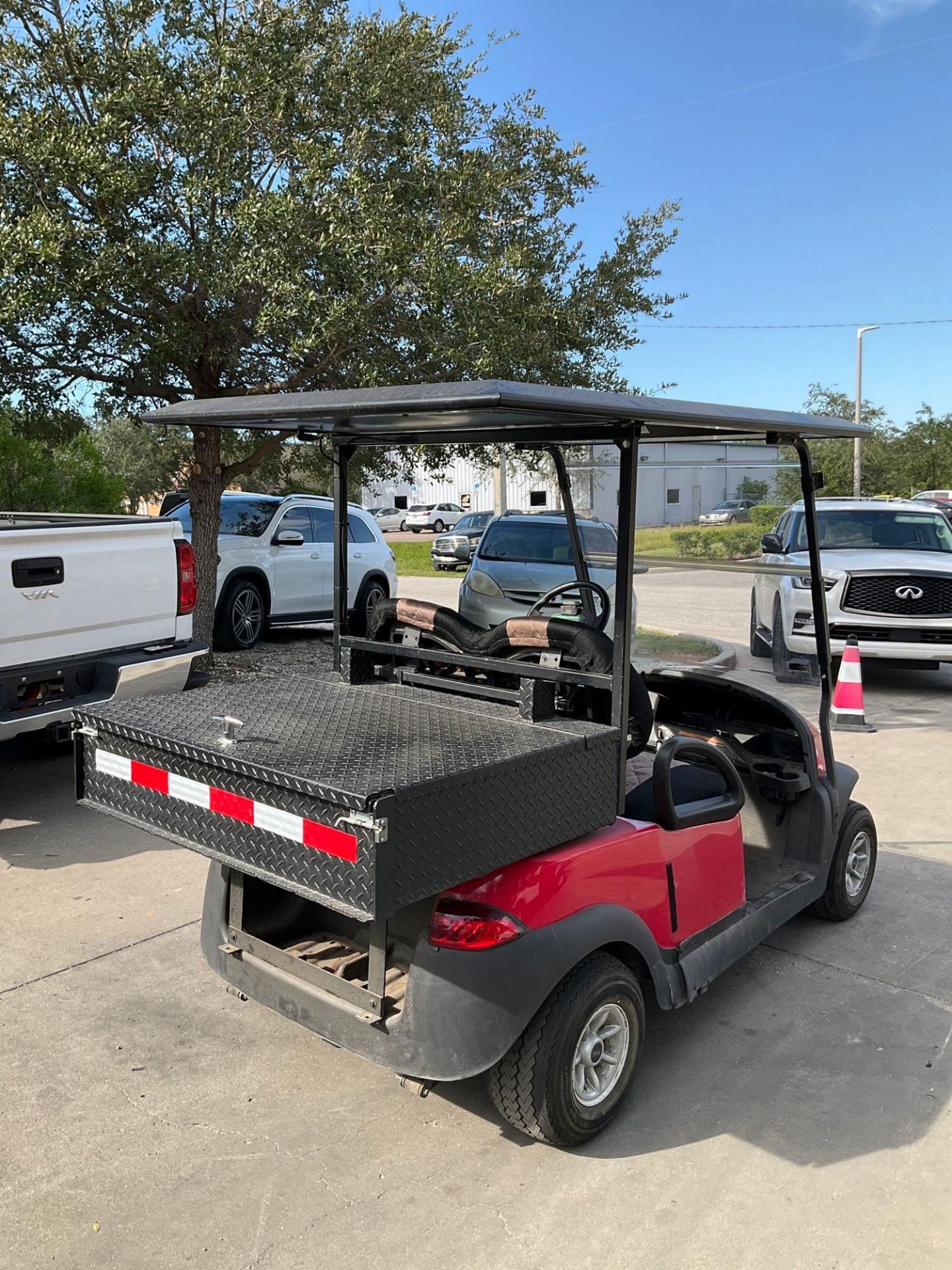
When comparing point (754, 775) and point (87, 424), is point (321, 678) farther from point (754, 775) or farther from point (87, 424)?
point (87, 424)

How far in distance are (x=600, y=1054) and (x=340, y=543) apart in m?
2.14

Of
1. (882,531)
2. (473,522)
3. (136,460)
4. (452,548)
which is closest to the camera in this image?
(882,531)

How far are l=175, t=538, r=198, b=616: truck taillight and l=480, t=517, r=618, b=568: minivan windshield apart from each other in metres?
1.92

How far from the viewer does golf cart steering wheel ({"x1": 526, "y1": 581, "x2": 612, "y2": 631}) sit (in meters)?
3.55

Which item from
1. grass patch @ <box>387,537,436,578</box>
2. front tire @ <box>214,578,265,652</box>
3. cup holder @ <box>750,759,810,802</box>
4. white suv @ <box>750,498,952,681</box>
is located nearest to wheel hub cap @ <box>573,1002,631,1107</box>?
cup holder @ <box>750,759,810,802</box>

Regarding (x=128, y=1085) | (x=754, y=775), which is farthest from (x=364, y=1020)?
(x=754, y=775)

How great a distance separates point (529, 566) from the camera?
5473mm

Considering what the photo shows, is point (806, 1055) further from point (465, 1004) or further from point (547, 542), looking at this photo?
point (547, 542)

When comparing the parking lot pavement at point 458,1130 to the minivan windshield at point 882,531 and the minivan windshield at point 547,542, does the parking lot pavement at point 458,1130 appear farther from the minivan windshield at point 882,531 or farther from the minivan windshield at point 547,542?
the minivan windshield at point 882,531

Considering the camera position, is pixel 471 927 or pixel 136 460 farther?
pixel 136 460

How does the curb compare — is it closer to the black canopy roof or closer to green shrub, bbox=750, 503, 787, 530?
green shrub, bbox=750, 503, 787, 530

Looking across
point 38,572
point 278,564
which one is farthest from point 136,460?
point 38,572

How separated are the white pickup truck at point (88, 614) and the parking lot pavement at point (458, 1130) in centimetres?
141

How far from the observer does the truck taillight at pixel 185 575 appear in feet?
20.7
